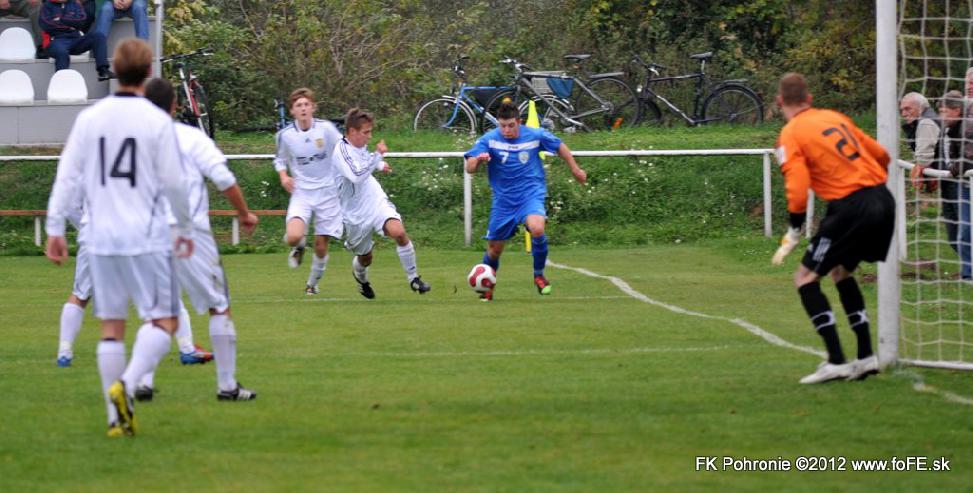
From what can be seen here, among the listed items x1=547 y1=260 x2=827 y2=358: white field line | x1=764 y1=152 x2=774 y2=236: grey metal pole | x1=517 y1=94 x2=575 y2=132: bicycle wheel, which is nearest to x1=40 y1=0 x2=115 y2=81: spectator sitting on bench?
x1=517 y1=94 x2=575 y2=132: bicycle wheel

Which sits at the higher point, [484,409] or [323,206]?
[323,206]

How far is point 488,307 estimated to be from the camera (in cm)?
1312

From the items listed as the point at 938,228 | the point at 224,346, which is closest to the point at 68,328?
the point at 224,346

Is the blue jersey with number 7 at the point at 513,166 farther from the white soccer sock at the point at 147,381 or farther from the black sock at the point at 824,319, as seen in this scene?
the white soccer sock at the point at 147,381

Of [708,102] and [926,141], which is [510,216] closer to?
[926,141]

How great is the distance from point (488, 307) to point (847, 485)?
293 inches

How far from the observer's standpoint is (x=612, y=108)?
25.6 metres

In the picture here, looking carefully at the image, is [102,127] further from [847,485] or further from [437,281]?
[437,281]

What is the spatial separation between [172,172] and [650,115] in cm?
1963

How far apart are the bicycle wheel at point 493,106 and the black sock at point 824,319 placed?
16.5 metres

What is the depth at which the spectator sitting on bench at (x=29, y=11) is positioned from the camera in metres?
23.0

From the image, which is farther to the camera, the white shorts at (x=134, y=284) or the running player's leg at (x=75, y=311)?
the running player's leg at (x=75, y=311)

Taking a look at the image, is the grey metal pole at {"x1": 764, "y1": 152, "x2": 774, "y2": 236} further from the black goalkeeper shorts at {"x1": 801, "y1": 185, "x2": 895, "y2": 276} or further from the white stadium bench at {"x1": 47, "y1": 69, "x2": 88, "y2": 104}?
the black goalkeeper shorts at {"x1": 801, "y1": 185, "x2": 895, "y2": 276}


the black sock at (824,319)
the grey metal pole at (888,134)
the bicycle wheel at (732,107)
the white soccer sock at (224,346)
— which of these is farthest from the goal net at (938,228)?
the bicycle wheel at (732,107)
